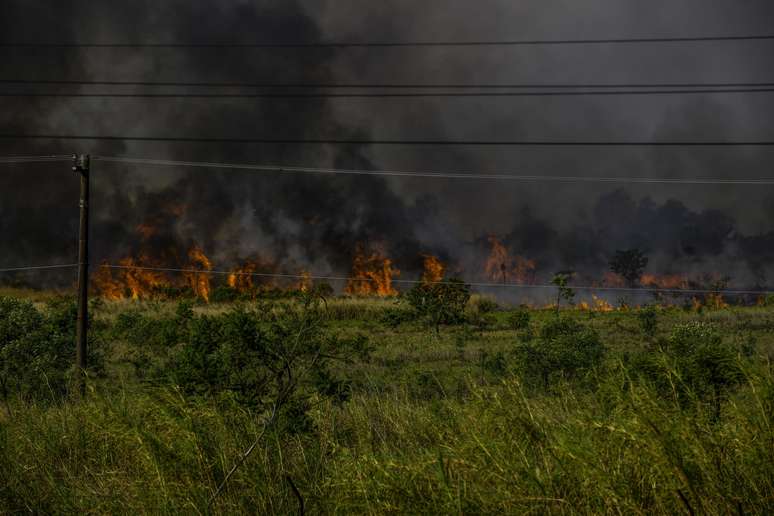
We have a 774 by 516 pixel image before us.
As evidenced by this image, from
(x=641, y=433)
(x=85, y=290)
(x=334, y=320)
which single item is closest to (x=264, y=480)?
(x=641, y=433)

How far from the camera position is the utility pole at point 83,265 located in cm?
1596

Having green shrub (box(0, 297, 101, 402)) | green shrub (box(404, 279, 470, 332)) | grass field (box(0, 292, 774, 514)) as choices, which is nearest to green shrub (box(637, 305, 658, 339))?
green shrub (box(404, 279, 470, 332))

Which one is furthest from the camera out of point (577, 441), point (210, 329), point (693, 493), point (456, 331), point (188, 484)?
point (456, 331)

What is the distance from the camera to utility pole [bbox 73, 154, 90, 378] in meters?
16.0

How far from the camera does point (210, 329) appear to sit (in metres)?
10.0

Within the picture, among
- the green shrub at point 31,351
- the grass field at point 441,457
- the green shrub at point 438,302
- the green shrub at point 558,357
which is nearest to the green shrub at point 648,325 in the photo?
the green shrub at point 438,302

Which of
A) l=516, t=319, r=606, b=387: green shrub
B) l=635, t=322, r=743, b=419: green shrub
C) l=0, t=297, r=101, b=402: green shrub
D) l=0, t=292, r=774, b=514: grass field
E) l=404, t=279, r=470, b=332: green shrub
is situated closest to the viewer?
l=0, t=292, r=774, b=514: grass field

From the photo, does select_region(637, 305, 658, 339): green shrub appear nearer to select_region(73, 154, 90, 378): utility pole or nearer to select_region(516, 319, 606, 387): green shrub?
select_region(516, 319, 606, 387): green shrub

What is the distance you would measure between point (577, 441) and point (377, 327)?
40.6m

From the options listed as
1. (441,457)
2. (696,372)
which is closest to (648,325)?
(696,372)

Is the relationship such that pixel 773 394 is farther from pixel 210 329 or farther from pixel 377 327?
pixel 377 327

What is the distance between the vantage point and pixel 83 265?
55.3 ft

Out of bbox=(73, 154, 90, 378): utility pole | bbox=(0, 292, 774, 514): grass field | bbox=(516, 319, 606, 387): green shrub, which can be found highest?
bbox=(73, 154, 90, 378): utility pole

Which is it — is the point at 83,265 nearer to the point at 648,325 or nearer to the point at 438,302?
the point at 438,302
